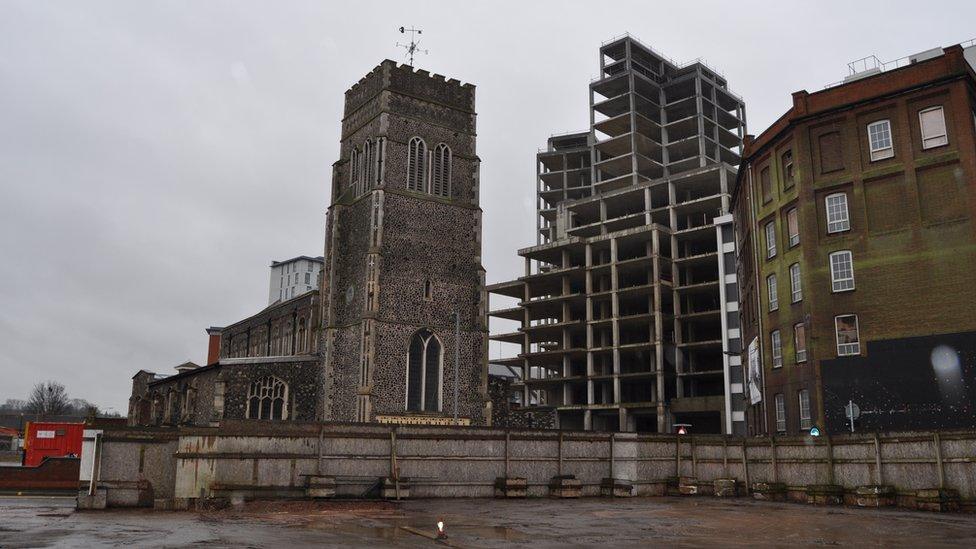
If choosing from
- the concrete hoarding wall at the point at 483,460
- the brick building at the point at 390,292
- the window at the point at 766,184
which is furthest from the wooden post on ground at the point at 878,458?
the brick building at the point at 390,292

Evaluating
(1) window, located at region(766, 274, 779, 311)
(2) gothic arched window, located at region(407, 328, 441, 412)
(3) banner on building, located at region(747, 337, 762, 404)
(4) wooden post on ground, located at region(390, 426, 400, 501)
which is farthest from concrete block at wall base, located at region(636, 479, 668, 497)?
(2) gothic arched window, located at region(407, 328, 441, 412)

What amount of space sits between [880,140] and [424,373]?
31.1m

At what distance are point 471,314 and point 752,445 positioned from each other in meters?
30.2

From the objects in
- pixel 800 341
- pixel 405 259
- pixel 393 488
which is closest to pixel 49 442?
pixel 405 259

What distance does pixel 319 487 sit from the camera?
22969 millimetres

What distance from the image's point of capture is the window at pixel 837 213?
A: 36031mm

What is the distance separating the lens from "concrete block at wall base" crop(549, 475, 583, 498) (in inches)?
1065

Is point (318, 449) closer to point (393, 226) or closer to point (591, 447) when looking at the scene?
point (591, 447)

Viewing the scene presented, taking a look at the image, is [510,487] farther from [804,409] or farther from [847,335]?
[847,335]

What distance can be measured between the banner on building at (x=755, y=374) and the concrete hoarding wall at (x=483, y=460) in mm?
13020

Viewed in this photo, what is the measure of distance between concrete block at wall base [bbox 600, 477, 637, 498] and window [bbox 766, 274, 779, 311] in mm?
15612

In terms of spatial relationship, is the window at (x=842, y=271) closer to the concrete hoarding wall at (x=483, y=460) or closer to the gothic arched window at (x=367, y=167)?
the concrete hoarding wall at (x=483, y=460)

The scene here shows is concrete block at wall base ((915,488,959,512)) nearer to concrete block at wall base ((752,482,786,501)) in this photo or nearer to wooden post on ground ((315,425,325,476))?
concrete block at wall base ((752,482,786,501))

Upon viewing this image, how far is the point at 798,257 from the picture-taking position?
122 ft
